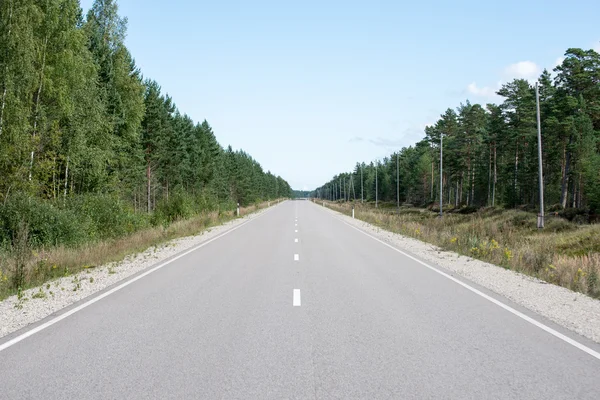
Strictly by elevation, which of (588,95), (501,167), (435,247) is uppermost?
(588,95)

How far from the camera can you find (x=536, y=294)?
914 centimetres

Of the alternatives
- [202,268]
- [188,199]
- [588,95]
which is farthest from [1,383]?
[588,95]

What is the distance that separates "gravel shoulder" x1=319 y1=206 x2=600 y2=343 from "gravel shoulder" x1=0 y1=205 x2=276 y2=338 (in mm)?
7770

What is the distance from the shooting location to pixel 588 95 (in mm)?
47938

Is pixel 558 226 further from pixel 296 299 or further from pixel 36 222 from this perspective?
pixel 36 222

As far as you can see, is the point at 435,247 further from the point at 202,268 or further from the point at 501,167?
the point at 501,167

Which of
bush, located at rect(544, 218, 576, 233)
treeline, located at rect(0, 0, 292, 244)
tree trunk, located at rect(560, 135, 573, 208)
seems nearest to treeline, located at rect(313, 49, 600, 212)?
tree trunk, located at rect(560, 135, 573, 208)

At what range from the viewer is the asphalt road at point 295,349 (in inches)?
169

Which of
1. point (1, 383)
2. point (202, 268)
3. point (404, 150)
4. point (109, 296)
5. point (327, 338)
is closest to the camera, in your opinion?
point (1, 383)

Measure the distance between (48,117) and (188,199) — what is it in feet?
42.5

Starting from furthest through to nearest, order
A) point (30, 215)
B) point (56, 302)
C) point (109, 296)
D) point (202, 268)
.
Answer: point (30, 215) → point (202, 268) → point (109, 296) → point (56, 302)

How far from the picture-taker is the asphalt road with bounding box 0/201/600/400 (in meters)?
4.30

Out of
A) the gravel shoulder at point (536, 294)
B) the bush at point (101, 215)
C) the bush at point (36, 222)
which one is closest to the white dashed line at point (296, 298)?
the gravel shoulder at point (536, 294)

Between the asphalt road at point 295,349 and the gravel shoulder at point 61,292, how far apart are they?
609 millimetres
